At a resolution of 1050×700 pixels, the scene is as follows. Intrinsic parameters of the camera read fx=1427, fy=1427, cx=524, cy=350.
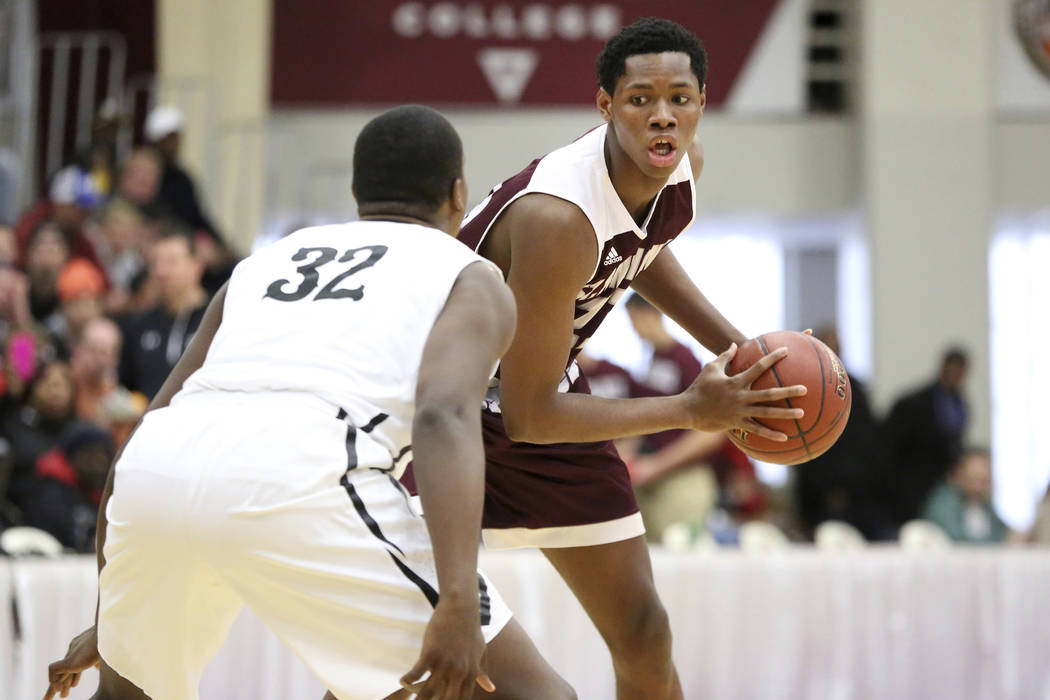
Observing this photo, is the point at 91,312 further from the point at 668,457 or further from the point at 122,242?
the point at 668,457

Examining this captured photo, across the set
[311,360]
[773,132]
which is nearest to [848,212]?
[773,132]

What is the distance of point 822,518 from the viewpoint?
27.8 feet

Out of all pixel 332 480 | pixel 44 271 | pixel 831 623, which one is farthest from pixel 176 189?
pixel 332 480

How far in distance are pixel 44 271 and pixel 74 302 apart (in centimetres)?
58

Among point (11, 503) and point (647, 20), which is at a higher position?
point (647, 20)

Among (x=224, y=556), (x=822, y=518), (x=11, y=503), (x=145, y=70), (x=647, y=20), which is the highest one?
(x=145, y=70)

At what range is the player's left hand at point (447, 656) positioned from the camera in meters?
2.35

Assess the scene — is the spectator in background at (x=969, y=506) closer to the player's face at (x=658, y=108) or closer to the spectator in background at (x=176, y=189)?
the spectator in background at (x=176, y=189)

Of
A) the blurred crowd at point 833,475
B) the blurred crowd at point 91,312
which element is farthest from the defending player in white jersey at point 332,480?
the blurred crowd at point 91,312

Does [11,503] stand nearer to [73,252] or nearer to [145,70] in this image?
[73,252]

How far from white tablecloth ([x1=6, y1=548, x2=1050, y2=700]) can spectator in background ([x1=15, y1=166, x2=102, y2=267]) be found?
434 centimetres

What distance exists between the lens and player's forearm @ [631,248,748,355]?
376 cm

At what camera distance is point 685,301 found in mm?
3775

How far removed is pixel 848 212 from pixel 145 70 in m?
5.88
